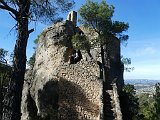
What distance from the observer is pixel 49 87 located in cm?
2520

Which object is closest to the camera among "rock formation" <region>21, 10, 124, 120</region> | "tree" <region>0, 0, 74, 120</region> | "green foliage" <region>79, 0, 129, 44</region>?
"tree" <region>0, 0, 74, 120</region>

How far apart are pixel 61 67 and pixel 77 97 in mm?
3413

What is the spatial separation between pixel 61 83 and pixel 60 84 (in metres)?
0.12

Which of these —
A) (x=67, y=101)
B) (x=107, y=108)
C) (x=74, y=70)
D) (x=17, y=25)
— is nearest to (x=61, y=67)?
(x=74, y=70)

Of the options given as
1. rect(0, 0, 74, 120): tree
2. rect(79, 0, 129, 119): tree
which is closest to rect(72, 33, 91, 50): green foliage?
rect(79, 0, 129, 119): tree

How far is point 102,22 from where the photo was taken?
26.6 m

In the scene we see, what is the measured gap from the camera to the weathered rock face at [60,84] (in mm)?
22391

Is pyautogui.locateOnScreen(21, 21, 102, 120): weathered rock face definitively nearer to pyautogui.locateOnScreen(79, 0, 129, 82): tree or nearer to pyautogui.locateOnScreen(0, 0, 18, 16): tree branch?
pyautogui.locateOnScreen(79, 0, 129, 82): tree

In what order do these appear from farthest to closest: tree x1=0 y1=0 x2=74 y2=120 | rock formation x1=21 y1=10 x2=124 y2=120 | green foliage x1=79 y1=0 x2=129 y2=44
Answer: green foliage x1=79 y1=0 x2=129 y2=44 → rock formation x1=21 y1=10 x2=124 y2=120 → tree x1=0 y1=0 x2=74 y2=120

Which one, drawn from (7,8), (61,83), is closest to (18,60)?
(7,8)

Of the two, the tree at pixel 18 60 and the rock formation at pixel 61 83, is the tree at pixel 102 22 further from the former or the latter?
the tree at pixel 18 60

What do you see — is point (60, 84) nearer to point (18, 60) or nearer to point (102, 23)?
point (102, 23)

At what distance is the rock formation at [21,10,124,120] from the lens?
2236cm

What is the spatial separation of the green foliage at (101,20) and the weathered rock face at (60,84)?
2385 millimetres
